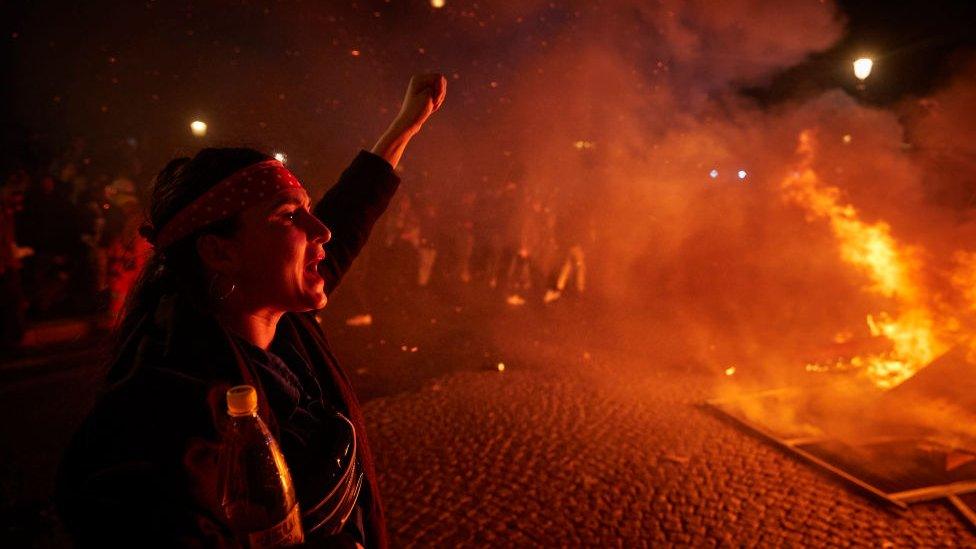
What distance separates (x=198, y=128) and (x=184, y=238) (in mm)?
9298

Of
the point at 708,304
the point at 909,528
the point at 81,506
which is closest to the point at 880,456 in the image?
the point at 909,528

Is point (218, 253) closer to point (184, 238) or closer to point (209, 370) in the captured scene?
point (184, 238)

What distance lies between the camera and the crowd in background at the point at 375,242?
717 centimetres

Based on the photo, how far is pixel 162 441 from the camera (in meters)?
0.91

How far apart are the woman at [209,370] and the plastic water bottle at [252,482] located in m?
0.03

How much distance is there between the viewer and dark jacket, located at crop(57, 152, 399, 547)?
830 millimetres

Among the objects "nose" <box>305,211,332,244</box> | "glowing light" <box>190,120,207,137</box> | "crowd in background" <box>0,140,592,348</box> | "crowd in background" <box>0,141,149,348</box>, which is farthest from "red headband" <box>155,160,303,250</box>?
"glowing light" <box>190,120,207,137</box>

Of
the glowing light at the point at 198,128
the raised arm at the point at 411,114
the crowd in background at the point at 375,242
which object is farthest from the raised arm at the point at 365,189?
the glowing light at the point at 198,128

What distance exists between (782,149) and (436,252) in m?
7.06

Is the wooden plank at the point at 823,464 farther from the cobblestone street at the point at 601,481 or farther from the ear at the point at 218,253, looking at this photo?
the ear at the point at 218,253

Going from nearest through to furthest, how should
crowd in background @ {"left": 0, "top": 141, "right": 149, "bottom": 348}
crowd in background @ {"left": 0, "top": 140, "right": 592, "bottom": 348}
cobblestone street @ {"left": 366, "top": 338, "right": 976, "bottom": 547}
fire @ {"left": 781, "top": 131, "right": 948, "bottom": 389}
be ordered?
1. cobblestone street @ {"left": 366, "top": 338, "right": 976, "bottom": 547}
2. fire @ {"left": 781, "top": 131, "right": 948, "bottom": 389}
3. crowd in background @ {"left": 0, "top": 141, "right": 149, "bottom": 348}
4. crowd in background @ {"left": 0, "top": 140, "right": 592, "bottom": 348}

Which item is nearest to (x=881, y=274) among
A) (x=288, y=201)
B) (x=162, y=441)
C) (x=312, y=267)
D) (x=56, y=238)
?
(x=312, y=267)

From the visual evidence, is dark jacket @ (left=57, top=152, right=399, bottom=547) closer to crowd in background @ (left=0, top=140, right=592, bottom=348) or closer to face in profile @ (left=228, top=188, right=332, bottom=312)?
face in profile @ (left=228, top=188, right=332, bottom=312)

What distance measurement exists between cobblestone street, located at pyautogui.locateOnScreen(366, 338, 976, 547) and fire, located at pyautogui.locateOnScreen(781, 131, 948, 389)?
2613 millimetres
